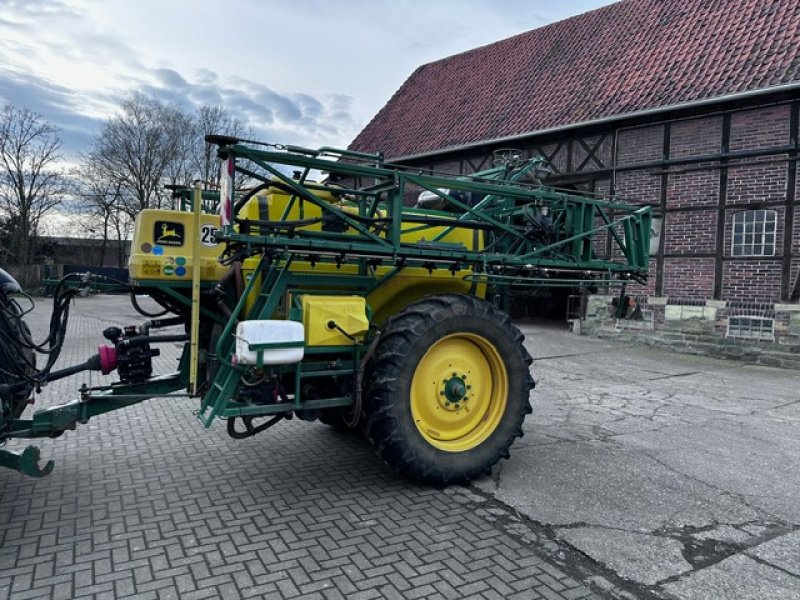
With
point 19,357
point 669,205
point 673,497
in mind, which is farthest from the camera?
point 669,205

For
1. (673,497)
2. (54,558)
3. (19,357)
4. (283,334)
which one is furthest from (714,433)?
(19,357)

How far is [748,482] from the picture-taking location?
14.8 ft

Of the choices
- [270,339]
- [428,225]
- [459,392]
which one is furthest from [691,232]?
[270,339]

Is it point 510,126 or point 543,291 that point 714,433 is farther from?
point 510,126

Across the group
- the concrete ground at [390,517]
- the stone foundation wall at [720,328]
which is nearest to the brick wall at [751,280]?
the stone foundation wall at [720,328]

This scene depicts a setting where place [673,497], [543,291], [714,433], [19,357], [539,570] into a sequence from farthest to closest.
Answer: [714,433] < [543,291] < [673,497] < [19,357] < [539,570]

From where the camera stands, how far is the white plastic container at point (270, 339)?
3.44 metres

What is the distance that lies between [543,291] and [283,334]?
253 cm

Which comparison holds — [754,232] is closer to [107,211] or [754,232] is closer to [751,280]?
[751,280]

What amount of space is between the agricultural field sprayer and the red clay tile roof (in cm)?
868

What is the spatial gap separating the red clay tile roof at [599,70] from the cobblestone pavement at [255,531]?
10070mm

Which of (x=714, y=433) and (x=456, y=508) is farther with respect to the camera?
(x=714, y=433)

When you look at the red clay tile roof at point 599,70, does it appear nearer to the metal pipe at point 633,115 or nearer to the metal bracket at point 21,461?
the metal pipe at point 633,115

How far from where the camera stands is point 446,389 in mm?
4242
